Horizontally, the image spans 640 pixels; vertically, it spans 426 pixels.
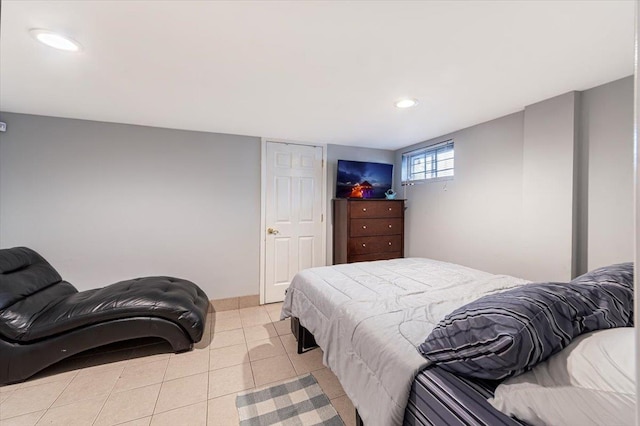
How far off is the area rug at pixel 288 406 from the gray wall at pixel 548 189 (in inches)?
85.8

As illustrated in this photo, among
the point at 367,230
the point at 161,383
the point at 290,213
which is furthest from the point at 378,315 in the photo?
the point at 290,213

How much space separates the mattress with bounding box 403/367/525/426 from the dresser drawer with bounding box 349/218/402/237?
8.32 feet

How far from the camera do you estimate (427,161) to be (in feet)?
Answer: 12.1

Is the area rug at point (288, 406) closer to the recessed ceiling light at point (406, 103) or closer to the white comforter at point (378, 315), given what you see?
the white comforter at point (378, 315)

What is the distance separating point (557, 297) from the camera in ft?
3.13

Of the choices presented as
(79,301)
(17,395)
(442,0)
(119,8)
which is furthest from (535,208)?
(17,395)

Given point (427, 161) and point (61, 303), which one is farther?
point (427, 161)

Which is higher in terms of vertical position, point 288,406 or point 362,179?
point 362,179

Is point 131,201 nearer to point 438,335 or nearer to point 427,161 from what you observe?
point 438,335

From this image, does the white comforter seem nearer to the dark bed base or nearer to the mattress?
the mattress

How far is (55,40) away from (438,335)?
2.55 meters

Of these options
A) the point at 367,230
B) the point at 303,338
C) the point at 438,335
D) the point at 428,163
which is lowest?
the point at 303,338

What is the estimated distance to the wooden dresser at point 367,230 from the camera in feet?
11.6

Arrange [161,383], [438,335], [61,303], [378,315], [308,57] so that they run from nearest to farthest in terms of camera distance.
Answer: [438,335] < [378,315] < [308,57] < [161,383] < [61,303]
